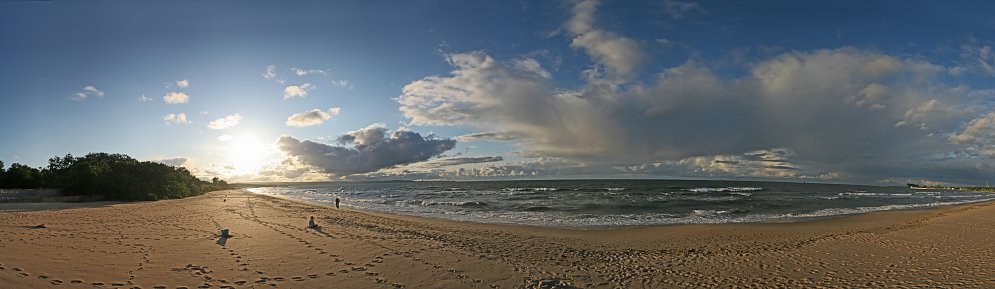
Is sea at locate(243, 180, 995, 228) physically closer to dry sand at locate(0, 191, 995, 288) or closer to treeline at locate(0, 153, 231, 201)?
dry sand at locate(0, 191, 995, 288)

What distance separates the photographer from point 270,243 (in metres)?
14.5

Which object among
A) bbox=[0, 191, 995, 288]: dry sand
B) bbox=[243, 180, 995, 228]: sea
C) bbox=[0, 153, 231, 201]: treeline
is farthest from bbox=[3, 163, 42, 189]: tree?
bbox=[0, 191, 995, 288]: dry sand

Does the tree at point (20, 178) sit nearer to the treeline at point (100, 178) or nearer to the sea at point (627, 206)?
the treeline at point (100, 178)

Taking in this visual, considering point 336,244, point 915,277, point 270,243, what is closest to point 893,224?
Answer: point 915,277

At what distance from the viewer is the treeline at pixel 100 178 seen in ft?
134

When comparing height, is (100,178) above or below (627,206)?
above

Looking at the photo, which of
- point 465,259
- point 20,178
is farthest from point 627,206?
point 20,178

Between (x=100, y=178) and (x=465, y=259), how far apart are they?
149 feet

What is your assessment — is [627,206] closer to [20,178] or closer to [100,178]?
[100,178]

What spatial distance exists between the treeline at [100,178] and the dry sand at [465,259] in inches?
1200

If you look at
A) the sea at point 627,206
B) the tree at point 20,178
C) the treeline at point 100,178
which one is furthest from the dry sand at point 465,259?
the tree at point 20,178

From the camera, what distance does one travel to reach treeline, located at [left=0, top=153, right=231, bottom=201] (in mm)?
40844

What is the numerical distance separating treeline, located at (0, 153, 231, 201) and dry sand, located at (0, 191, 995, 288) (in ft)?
100.0

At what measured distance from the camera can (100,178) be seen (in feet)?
135
